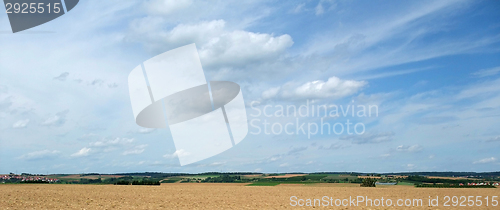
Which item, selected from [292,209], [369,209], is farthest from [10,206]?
[369,209]

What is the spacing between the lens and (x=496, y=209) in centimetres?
3166

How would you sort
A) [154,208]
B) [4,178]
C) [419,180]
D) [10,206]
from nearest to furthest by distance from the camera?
[10,206] < [154,208] < [4,178] < [419,180]

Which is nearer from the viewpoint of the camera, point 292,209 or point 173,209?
point 173,209

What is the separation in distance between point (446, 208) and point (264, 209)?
60.5 ft

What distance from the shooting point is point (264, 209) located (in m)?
30.6

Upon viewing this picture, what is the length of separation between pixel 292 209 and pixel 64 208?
20.1m

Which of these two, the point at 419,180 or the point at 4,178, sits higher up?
the point at 4,178

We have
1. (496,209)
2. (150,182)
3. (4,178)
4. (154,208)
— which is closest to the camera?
(154,208)

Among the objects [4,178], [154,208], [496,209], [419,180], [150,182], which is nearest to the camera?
[154,208]

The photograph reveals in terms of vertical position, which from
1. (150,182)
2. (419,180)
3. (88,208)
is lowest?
(419,180)

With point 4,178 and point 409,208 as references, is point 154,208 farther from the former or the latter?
point 4,178

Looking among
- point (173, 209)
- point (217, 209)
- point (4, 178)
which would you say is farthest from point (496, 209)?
point (4, 178)

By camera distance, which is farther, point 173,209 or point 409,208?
point 409,208

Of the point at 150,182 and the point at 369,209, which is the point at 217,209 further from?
the point at 150,182
